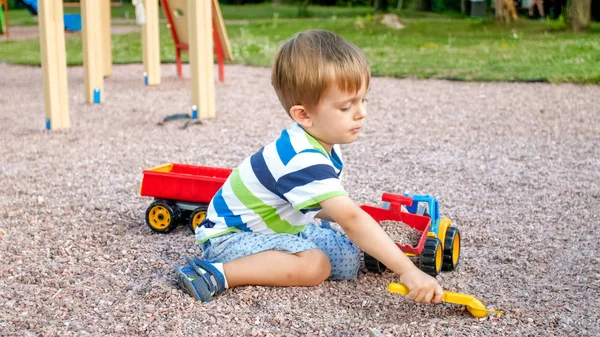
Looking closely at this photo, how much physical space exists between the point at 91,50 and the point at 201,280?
5.01 meters

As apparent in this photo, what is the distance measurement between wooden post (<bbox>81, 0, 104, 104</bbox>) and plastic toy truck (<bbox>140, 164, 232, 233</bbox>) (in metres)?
3.89

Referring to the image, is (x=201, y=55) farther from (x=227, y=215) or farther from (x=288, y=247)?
(x=288, y=247)

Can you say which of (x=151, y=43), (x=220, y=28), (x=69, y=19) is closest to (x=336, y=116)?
(x=220, y=28)

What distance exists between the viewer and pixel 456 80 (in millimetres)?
8438

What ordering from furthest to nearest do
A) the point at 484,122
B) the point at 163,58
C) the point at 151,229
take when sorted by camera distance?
the point at 163,58, the point at 484,122, the point at 151,229

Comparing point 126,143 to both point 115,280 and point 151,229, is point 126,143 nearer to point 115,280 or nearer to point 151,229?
point 151,229

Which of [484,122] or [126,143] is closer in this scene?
[126,143]

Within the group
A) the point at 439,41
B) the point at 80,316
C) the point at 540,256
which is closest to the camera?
the point at 80,316

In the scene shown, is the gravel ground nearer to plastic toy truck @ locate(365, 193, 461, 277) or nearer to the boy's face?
plastic toy truck @ locate(365, 193, 461, 277)

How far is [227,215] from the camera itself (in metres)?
2.76

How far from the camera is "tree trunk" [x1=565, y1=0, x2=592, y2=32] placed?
537 inches

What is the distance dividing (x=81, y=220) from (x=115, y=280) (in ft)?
3.00

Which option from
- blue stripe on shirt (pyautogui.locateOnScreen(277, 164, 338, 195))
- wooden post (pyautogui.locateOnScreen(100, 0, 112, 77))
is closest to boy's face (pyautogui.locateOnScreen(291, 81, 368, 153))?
blue stripe on shirt (pyautogui.locateOnScreen(277, 164, 338, 195))

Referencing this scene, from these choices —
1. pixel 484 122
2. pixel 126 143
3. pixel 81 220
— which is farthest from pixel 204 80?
pixel 81 220
